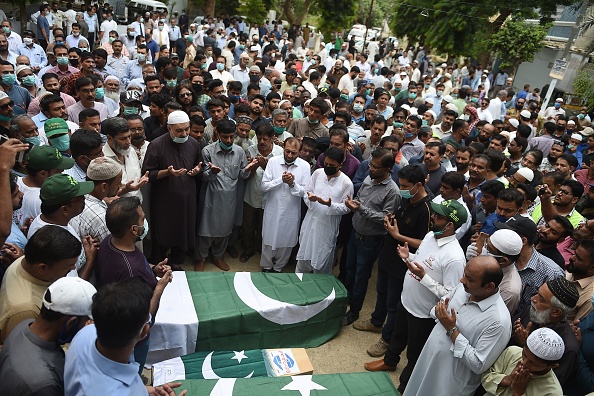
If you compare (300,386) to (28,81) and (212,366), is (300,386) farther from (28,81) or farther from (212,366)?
(28,81)

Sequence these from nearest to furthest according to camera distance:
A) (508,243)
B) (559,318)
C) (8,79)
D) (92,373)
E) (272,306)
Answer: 1. (92,373)
2. (559,318)
3. (508,243)
4. (272,306)
5. (8,79)

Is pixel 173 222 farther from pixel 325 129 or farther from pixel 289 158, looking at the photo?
pixel 325 129

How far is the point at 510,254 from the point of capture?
325cm

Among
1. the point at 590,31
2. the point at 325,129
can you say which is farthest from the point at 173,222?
the point at 590,31

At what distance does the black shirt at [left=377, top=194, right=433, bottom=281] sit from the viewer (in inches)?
159

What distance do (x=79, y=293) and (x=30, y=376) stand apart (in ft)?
1.30

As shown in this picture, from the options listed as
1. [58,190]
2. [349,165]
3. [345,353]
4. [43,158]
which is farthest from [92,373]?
[349,165]

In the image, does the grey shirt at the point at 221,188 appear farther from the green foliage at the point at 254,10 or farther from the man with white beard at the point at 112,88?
the green foliage at the point at 254,10

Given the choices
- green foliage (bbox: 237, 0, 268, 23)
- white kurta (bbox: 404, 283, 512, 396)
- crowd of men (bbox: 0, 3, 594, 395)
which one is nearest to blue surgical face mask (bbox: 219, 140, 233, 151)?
crowd of men (bbox: 0, 3, 594, 395)

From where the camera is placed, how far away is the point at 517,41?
58.7 feet

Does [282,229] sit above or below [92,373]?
below

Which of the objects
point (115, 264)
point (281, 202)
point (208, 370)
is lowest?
point (208, 370)

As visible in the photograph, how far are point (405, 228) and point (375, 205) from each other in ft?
1.55

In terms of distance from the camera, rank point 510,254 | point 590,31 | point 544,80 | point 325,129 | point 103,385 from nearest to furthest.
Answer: point 103,385
point 510,254
point 325,129
point 590,31
point 544,80
